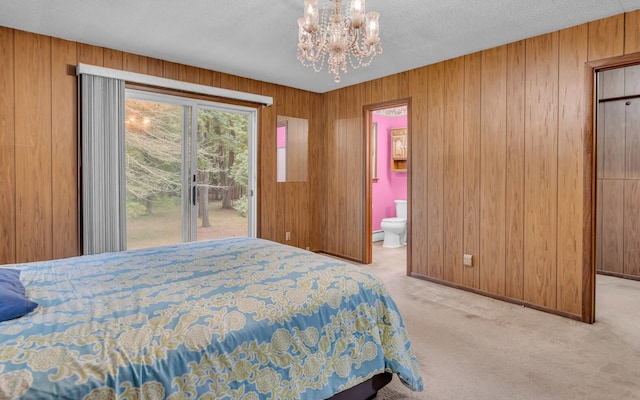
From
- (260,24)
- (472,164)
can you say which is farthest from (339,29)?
(472,164)

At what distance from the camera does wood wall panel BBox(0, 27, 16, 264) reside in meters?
3.11

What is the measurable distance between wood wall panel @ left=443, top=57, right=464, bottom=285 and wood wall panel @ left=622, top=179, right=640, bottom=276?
2280mm

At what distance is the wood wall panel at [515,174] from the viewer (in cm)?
341

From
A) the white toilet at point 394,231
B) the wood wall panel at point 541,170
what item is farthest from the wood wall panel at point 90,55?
the white toilet at point 394,231

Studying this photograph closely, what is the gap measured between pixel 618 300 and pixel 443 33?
3091 millimetres

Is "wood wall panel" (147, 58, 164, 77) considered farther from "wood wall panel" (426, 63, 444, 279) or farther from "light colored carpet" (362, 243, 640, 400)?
"light colored carpet" (362, 243, 640, 400)

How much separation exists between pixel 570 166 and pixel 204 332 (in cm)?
318

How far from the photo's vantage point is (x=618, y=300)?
3.60 m

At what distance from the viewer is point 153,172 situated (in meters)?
4.09

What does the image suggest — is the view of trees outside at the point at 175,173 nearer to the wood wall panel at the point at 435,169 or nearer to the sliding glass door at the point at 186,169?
the sliding glass door at the point at 186,169

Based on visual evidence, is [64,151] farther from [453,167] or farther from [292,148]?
[453,167]

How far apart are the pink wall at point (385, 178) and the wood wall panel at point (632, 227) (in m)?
3.36

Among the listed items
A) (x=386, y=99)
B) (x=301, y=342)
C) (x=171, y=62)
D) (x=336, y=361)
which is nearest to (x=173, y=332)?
(x=301, y=342)

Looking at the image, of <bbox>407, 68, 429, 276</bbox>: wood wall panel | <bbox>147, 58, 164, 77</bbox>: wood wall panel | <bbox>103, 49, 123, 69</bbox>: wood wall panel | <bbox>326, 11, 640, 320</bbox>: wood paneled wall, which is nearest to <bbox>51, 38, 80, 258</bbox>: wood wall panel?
<bbox>103, 49, 123, 69</bbox>: wood wall panel
